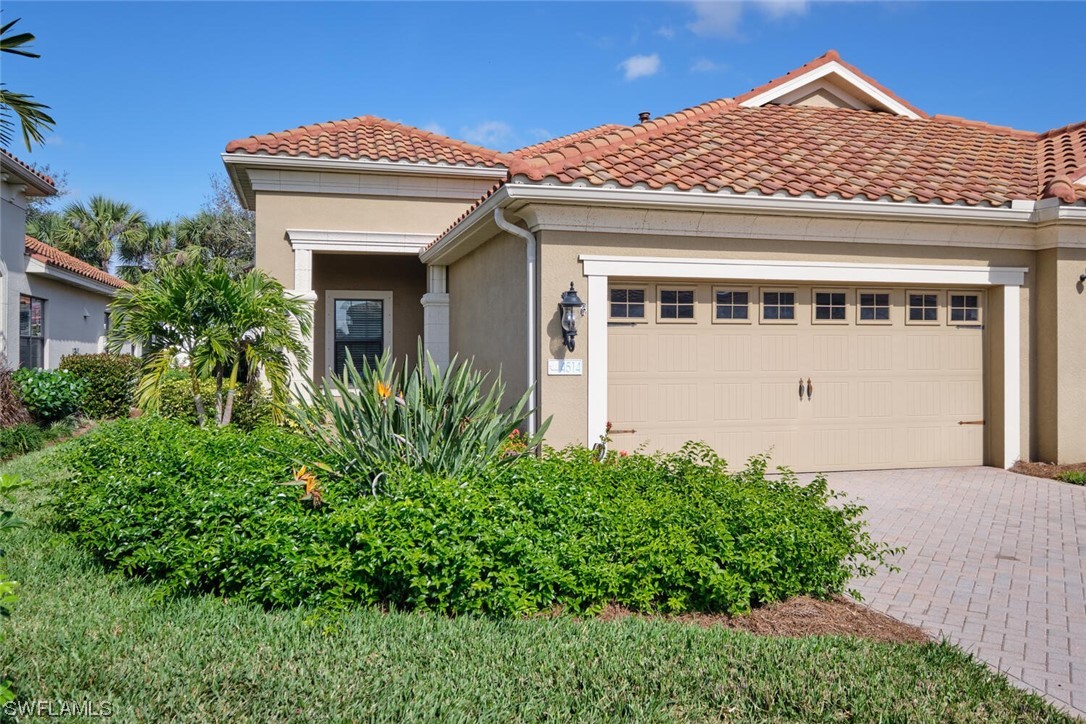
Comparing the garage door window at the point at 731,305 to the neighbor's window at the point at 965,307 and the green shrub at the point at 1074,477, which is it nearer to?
the neighbor's window at the point at 965,307

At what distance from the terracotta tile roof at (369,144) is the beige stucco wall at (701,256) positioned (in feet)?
17.3

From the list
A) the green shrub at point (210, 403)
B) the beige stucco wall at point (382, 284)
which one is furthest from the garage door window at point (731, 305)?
the beige stucco wall at point (382, 284)

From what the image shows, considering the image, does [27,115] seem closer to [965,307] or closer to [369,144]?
[369,144]

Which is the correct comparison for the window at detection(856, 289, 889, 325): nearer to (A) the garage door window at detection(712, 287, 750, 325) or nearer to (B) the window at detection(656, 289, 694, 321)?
(A) the garage door window at detection(712, 287, 750, 325)

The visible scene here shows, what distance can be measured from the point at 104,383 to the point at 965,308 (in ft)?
49.7

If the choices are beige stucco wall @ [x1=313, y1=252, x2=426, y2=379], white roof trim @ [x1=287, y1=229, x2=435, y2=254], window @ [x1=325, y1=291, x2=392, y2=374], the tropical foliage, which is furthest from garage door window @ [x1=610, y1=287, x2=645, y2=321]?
window @ [x1=325, y1=291, x2=392, y2=374]

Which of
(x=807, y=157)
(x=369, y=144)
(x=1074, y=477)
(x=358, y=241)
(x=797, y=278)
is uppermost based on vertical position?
(x=369, y=144)

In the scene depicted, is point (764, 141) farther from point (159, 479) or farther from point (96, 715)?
point (96, 715)

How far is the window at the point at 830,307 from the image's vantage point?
32.6 feet

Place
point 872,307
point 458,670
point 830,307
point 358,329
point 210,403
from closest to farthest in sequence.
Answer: point 458,670 → point 830,307 → point 872,307 → point 210,403 → point 358,329

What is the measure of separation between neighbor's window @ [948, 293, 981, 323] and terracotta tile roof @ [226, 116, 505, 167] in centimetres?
744

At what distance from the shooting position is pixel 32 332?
695 inches

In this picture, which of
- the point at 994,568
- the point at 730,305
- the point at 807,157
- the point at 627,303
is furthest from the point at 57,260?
the point at 994,568

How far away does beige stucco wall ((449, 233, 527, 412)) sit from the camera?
9.42m
